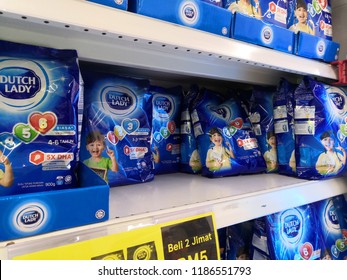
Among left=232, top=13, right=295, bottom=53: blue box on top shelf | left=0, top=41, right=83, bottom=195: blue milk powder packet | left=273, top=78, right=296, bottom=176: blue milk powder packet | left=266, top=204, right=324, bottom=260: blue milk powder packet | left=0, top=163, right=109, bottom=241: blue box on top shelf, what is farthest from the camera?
left=273, top=78, right=296, bottom=176: blue milk powder packet

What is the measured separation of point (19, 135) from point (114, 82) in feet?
1.08

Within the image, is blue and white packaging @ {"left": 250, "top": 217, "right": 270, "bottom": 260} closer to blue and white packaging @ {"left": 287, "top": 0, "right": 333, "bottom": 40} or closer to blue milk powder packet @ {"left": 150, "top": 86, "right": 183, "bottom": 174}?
blue milk powder packet @ {"left": 150, "top": 86, "right": 183, "bottom": 174}

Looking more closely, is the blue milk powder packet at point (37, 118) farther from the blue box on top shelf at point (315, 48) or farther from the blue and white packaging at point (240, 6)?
the blue box on top shelf at point (315, 48)

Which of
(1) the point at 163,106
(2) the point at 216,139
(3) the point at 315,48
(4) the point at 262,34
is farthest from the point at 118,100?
(3) the point at 315,48

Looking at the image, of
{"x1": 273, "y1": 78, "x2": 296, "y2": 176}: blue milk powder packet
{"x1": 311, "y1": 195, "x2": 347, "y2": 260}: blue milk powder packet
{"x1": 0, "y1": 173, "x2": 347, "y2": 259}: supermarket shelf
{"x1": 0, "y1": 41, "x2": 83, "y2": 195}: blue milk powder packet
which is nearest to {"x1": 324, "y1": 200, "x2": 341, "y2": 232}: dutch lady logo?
{"x1": 311, "y1": 195, "x2": 347, "y2": 260}: blue milk powder packet

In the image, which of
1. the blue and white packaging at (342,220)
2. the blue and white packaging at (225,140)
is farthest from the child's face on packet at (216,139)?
the blue and white packaging at (342,220)

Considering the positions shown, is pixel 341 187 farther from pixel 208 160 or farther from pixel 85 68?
pixel 85 68

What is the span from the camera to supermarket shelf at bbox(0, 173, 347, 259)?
420 millimetres

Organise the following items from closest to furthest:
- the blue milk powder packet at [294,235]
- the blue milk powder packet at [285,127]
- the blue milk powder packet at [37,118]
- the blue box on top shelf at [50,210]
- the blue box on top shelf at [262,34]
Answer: the blue box on top shelf at [50,210] → the blue milk powder packet at [37,118] → the blue box on top shelf at [262,34] → the blue milk powder packet at [294,235] → the blue milk powder packet at [285,127]

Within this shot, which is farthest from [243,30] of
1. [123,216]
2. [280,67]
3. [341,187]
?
[341,187]

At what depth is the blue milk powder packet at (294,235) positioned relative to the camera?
846 millimetres

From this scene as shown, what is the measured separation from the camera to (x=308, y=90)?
914mm

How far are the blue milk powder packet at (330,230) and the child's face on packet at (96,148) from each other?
2.64 ft

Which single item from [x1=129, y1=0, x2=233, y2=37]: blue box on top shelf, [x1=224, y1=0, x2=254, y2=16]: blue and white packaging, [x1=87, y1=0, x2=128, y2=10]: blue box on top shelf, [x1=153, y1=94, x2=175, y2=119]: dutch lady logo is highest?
[x1=224, y1=0, x2=254, y2=16]: blue and white packaging
